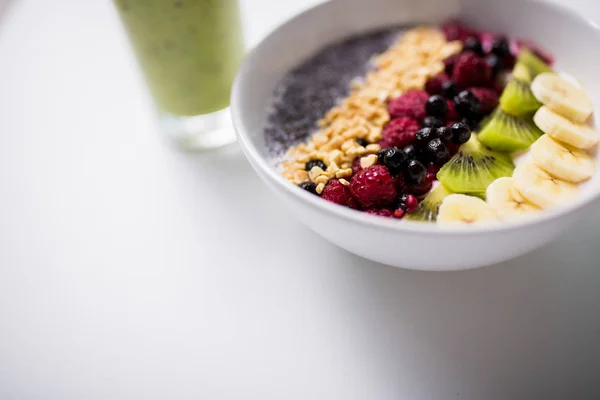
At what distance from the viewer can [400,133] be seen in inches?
33.2

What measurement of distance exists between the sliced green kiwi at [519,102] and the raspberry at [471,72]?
62 millimetres

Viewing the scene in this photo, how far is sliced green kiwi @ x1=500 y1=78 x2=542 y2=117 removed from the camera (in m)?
0.86

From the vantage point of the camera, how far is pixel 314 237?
2.86 ft

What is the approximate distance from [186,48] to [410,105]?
0.40 metres

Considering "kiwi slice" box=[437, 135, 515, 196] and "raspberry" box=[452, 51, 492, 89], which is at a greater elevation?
"raspberry" box=[452, 51, 492, 89]

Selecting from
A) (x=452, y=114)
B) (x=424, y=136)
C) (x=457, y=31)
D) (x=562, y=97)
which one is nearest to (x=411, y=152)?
(x=424, y=136)

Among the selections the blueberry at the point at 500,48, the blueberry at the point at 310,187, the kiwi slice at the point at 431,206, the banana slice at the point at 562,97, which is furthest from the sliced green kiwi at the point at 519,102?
the blueberry at the point at 310,187

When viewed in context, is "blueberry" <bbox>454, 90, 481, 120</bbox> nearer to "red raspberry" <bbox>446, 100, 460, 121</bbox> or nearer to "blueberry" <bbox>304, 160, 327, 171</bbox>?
"red raspberry" <bbox>446, 100, 460, 121</bbox>

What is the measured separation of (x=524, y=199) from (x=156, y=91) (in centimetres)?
65

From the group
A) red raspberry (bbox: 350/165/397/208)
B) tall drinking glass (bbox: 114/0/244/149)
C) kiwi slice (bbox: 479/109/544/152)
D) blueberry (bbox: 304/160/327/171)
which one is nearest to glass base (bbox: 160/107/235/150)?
tall drinking glass (bbox: 114/0/244/149)

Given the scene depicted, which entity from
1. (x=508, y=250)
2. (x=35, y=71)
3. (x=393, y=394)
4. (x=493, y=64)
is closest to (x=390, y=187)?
(x=508, y=250)

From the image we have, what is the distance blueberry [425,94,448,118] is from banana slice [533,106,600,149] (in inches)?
5.7

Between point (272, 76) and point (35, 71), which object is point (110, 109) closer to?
point (35, 71)

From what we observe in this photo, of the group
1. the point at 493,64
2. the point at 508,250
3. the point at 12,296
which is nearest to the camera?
the point at 508,250
